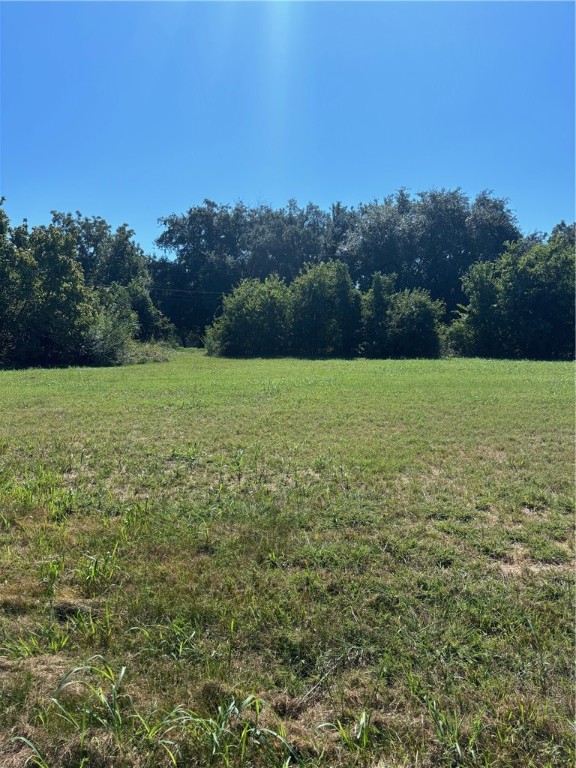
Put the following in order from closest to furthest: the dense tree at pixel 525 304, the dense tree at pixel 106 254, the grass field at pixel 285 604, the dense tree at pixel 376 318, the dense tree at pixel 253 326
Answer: the grass field at pixel 285 604, the dense tree at pixel 525 304, the dense tree at pixel 376 318, the dense tree at pixel 253 326, the dense tree at pixel 106 254

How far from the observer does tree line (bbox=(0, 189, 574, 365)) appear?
2298cm

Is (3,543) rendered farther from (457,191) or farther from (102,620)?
(457,191)

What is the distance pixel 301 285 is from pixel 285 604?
27730mm

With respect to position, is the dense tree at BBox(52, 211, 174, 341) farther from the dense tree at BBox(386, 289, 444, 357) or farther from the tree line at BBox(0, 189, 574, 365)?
the dense tree at BBox(386, 289, 444, 357)

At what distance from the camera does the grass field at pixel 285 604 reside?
6.47 feet

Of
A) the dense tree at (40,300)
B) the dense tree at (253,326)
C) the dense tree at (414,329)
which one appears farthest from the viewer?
the dense tree at (253,326)

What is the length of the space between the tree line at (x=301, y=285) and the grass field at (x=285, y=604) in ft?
61.7

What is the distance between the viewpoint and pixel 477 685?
7.36 ft

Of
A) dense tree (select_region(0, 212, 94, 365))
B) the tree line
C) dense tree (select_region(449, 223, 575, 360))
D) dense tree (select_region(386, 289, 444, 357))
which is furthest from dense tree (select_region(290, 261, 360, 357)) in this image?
dense tree (select_region(0, 212, 94, 365))

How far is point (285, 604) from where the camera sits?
2.88m

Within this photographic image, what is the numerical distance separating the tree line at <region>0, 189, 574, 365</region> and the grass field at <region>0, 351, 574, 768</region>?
1882 centimetres

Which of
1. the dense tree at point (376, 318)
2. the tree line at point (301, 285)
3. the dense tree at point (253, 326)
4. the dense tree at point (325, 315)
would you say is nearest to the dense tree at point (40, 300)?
the tree line at point (301, 285)

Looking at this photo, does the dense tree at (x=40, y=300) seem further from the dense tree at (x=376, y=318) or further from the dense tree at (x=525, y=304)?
the dense tree at (x=525, y=304)

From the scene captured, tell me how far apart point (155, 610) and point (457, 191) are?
42.3 meters
